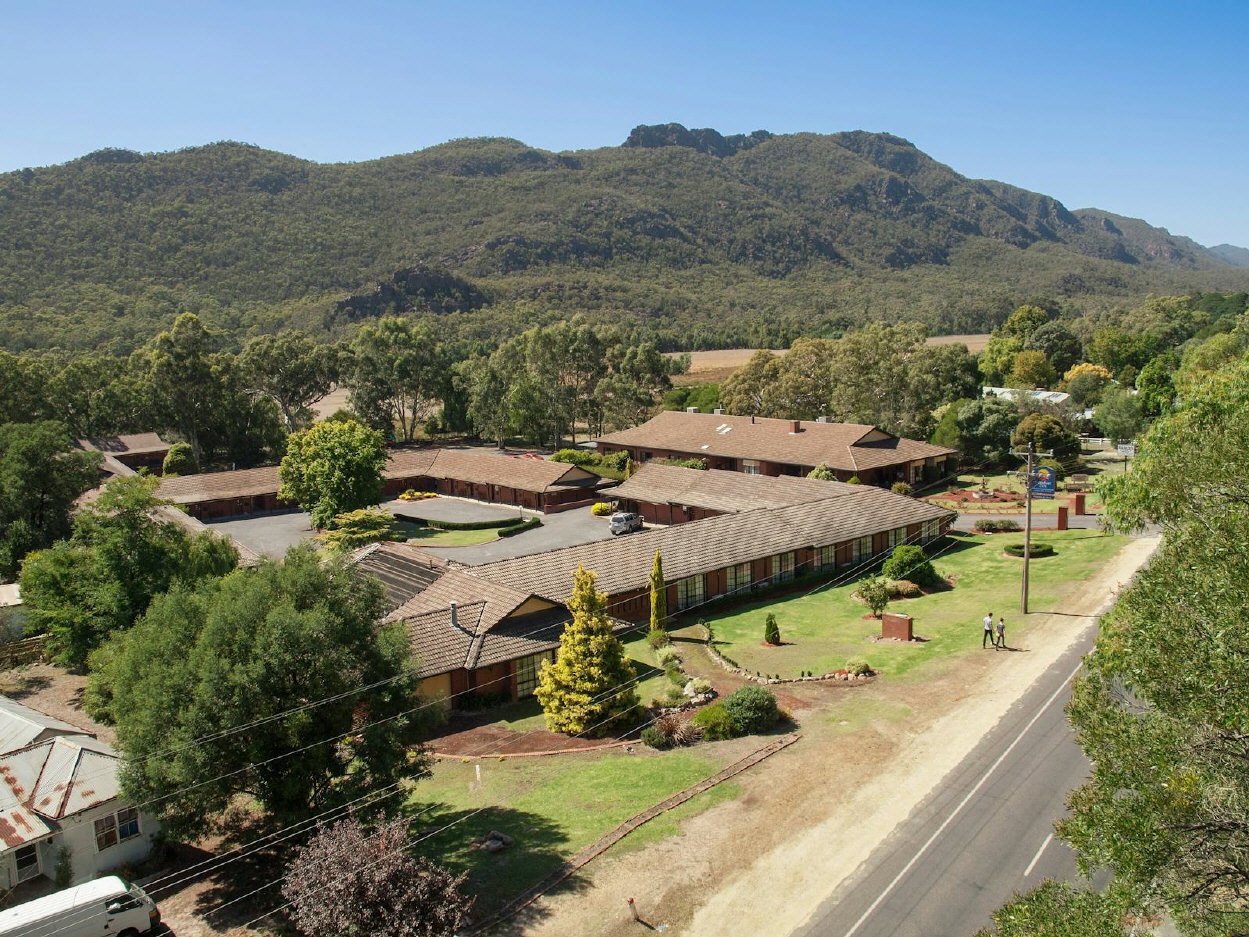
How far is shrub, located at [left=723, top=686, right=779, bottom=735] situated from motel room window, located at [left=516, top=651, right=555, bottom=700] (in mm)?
8104

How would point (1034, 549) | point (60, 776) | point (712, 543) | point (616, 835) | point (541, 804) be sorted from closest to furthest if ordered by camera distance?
point (616, 835) < point (60, 776) < point (541, 804) < point (712, 543) < point (1034, 549)

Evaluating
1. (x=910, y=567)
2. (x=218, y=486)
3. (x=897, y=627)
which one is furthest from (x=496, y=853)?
(x=218, y=486)

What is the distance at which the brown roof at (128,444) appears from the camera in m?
88.2

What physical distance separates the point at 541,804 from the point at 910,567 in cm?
2702

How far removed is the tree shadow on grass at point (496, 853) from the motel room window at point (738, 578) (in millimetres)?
22226

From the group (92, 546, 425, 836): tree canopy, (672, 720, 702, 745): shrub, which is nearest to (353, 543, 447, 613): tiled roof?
(672, 720, 702, 745): shrub

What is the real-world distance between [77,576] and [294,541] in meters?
23.7

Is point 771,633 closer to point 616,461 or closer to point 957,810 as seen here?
point 957,810

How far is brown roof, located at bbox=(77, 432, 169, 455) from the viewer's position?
88.2 metres

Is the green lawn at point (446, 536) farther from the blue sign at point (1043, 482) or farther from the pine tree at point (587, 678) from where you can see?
the blue sign at point (1043, 482)

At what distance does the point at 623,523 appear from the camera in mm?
59750

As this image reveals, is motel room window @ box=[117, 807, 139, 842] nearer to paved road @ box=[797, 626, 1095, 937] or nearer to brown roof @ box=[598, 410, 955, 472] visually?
paved road @ box=[797, 626, 1095, 937]

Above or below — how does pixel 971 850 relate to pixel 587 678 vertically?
below

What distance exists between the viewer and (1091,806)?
47.9 feet
